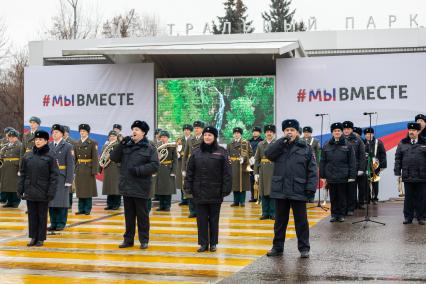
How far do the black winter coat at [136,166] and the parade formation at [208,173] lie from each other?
16mm

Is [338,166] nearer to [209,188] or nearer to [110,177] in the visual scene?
[209,188]

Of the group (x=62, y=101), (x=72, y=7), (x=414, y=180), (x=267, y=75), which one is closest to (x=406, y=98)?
(x=267, y=75)

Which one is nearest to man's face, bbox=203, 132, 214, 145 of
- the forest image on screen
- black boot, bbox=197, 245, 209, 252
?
black boot, bbox=197, 245, 209, 252

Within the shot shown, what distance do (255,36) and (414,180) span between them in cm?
1818

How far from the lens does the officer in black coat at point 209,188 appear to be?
11180 millimetres

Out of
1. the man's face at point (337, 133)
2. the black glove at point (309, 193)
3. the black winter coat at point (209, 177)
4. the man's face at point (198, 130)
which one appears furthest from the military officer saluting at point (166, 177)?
the black glove at point (309, 193)

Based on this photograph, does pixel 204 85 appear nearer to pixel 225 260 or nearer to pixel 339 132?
pixel 339 132

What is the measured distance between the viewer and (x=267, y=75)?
22.3 metres

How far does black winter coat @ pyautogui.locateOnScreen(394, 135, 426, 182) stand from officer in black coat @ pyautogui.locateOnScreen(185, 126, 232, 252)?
16.2 ft

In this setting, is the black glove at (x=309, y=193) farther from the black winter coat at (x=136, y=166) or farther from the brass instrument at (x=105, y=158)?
the brass instrument at (x=105, y=158)

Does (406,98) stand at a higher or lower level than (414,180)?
higher

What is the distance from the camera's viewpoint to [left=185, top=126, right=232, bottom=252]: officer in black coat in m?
11.2

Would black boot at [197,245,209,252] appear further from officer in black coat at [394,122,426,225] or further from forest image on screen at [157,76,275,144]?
forest image on screen at [157,76,275,144]

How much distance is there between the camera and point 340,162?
49.7ft
